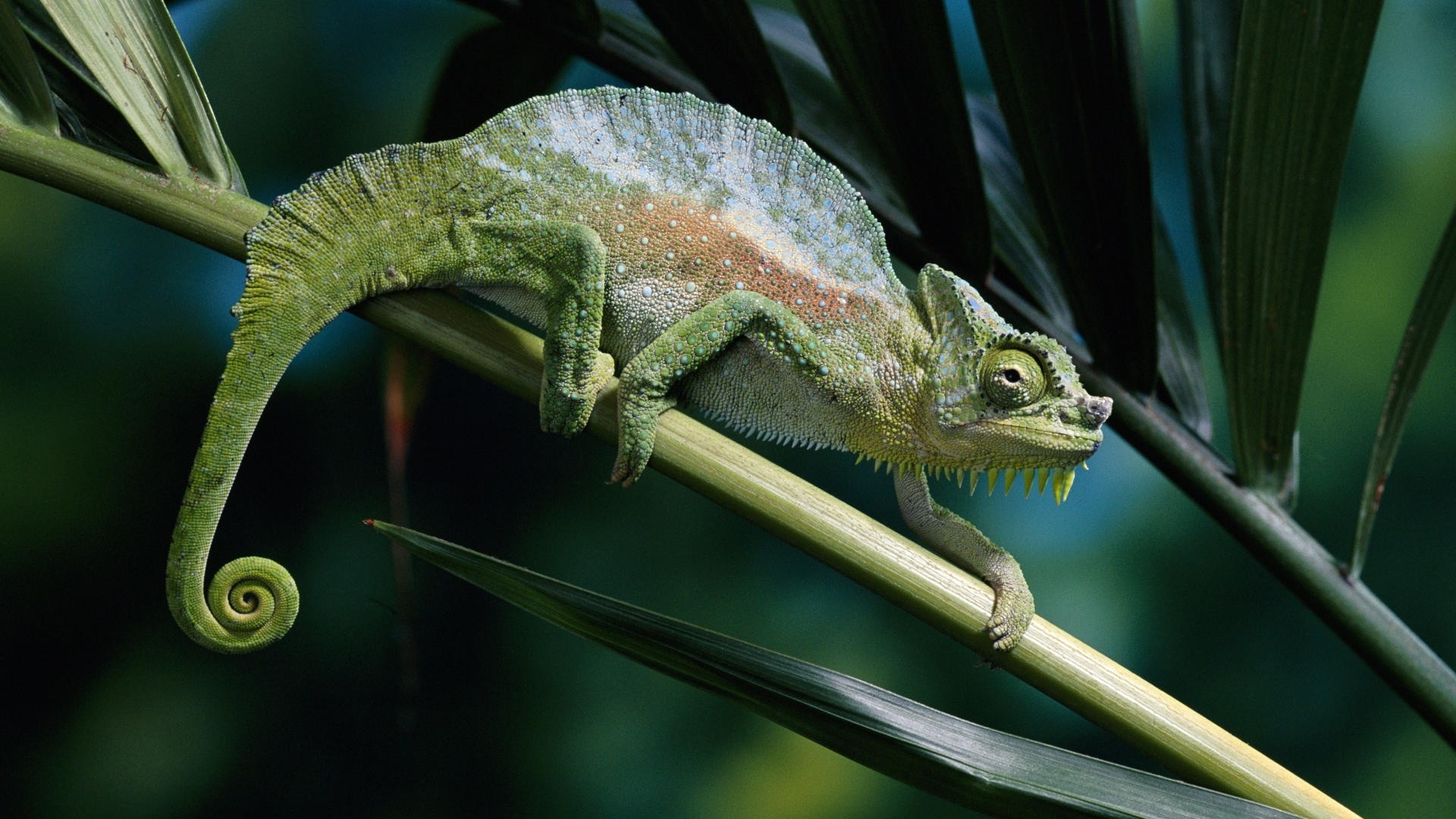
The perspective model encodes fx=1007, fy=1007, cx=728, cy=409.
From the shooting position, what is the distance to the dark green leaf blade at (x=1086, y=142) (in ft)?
4.58

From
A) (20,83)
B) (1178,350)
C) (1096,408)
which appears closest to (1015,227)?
(1178,350)

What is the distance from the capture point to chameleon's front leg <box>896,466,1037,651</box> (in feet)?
3.73

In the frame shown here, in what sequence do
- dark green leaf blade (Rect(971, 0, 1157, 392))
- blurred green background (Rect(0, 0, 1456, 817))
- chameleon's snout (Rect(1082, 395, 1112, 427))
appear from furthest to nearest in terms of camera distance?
blurred green background (Rect(0, 0, 1456, 817))
dark green leaf blade (Rect(971, 0, 1157, 392))
chameleon's snout (Rect(1082, 395, 1112, 427))

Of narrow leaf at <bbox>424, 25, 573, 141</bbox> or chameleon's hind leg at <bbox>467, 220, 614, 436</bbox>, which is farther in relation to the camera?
narrow leaf at <bbox>424, 25, 573, 141</bbox>

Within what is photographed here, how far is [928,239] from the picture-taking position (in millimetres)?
1667

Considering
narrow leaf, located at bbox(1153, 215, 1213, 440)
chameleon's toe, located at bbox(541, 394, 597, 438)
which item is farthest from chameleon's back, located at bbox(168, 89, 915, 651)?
narrow leaf, located at bbox(1153, 215, 1213, 440)

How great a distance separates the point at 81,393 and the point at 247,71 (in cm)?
86

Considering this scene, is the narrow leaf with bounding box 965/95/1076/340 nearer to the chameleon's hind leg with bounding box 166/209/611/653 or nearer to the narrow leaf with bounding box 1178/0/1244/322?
the narrow leaf with bounding box 1178/0/1244/322

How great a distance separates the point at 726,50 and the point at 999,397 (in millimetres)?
685

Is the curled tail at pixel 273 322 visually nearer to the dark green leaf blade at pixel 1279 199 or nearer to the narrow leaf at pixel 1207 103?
the dark green leaf blade at pixel 1279 199

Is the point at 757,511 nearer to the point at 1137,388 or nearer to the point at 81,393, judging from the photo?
the point at 1137,388

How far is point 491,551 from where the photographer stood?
2594 millimetres

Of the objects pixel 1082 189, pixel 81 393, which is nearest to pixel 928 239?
pixel 1082 189

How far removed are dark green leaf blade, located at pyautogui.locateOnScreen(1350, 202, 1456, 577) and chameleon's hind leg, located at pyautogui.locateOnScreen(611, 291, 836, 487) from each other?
3.07ft
